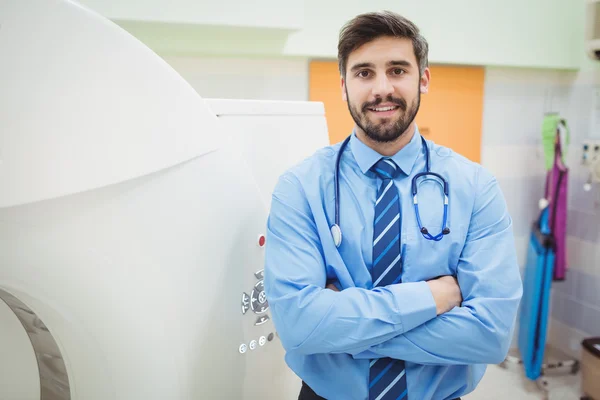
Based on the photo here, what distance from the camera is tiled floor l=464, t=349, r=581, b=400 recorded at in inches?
110

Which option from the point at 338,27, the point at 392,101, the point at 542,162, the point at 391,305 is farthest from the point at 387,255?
the point at 542,162

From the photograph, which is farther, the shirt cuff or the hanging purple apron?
the hanging purple apron

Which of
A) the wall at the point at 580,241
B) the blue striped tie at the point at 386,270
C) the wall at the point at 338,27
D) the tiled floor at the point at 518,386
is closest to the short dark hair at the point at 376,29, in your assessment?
the blue striped tie at the point at 386,270

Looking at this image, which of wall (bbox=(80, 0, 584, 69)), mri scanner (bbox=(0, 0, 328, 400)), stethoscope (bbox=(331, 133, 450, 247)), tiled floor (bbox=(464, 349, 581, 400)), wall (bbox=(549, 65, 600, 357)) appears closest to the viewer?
mri scanner (bbox=(0, 0, 328, 400))

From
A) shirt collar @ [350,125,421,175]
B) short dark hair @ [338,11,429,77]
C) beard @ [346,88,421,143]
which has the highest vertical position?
short dark hair @ [338,11,429,77]

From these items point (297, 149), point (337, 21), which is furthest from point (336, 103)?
point (297, 149)

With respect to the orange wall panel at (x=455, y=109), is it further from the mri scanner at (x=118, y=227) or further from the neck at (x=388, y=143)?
the mri scanner at (x=118, y=227)

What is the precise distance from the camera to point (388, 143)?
4.04 ft

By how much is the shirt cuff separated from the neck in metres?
0.37

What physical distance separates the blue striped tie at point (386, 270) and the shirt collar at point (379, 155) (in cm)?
10

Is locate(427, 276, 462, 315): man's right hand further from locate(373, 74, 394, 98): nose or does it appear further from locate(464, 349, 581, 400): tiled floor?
locate(464, 349, 581, 400): tiled floor

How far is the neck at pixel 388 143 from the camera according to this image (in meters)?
1.23

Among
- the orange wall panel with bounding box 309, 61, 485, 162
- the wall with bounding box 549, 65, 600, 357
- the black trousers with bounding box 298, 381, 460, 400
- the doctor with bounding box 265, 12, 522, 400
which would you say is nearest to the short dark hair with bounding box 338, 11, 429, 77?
the doctor with bounding box 265, 12, 522, 400

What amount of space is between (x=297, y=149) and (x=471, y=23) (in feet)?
6.09
